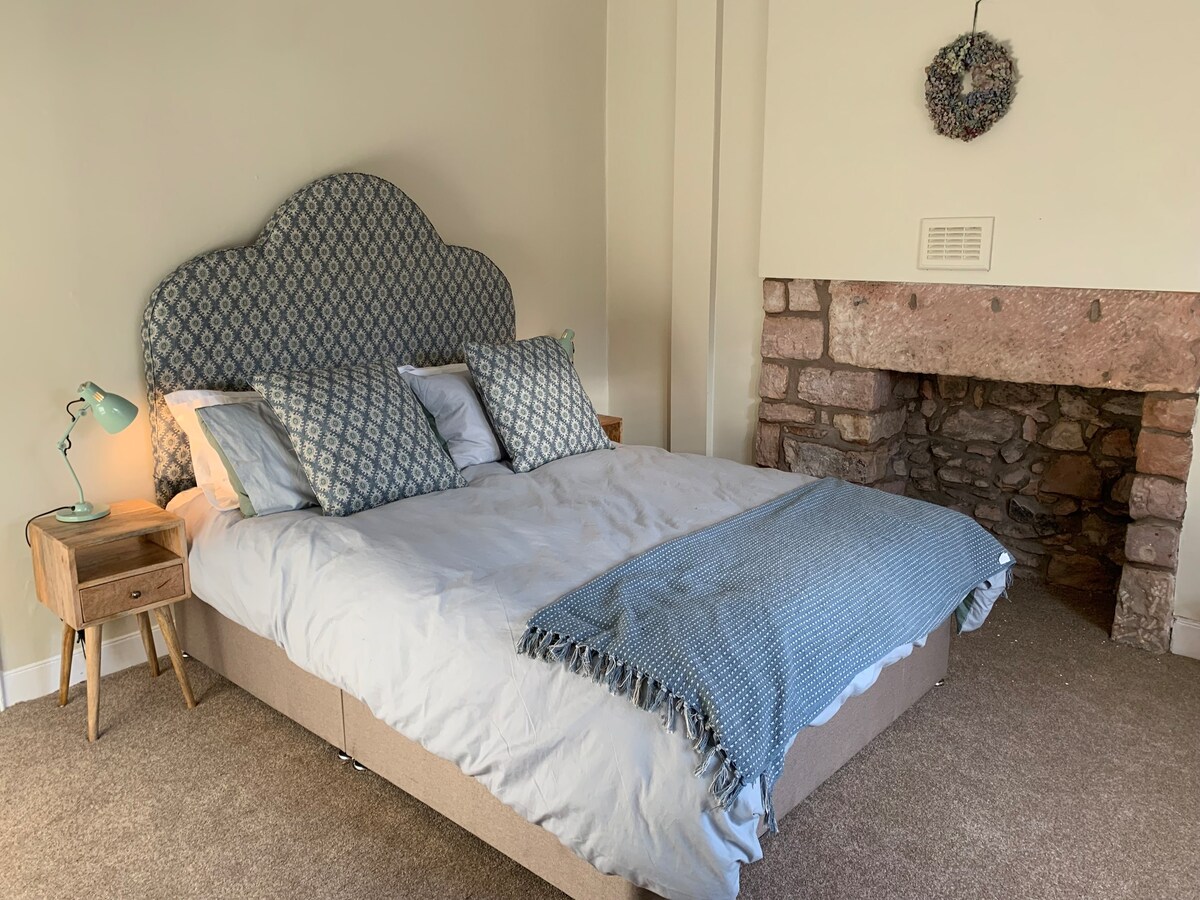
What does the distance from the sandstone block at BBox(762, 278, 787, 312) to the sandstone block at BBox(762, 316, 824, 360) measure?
0.04 metres

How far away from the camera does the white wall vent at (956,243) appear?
10.8ft

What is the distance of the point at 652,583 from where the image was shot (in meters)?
2.10

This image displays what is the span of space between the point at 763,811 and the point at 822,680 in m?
0.32

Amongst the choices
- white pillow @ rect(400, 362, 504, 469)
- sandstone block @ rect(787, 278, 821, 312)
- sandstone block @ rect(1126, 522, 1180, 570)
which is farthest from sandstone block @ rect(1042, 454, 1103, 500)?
white pillow @ rect(400, 362, 504, 469)

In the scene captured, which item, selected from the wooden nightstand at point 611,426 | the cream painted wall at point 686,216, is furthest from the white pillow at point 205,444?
the cream painted wall at point 686,216

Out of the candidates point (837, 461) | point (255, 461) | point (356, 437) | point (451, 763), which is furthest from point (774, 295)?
point (451, 763)

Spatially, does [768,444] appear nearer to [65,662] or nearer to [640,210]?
[640,210]

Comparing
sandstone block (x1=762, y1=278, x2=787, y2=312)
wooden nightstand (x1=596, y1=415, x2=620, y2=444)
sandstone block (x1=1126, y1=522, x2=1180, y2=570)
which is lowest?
sandstone block (x1=1126, y1=522, x2=1180, y2=570)

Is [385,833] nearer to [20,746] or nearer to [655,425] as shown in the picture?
[20,746]

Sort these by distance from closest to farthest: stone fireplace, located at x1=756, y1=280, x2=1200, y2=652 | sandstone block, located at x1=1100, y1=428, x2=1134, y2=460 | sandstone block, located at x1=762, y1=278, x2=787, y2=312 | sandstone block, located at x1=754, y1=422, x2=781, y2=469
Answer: stone fireplace, located at x1=756, y1=280, x2=1200, y2=652 → sandstone block, located at x1=1100, y1=428, x2=1134, y2=460 → sandstone block, located at x1=762, y1=278, x2=787, y2=312 → sandstone block, located at x1=754, y1=422, x2=781, y2=469

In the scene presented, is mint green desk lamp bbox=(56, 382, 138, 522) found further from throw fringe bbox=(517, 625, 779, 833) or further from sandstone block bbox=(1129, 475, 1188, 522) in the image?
sandstone block bbox=(1129, 475, 1188, 522)

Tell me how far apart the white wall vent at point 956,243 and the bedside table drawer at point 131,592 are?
2.71 m

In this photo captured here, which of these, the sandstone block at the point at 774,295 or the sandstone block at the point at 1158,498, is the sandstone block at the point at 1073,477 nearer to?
the sandstone block at the point at 1158,498

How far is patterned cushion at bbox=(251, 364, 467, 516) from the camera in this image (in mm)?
2688
